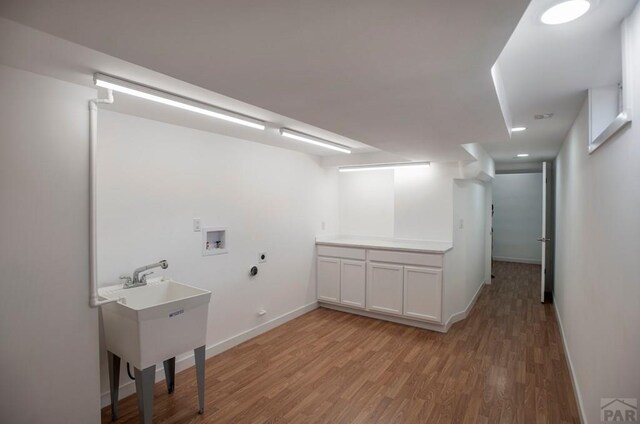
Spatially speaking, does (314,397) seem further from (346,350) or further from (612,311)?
(612,311)

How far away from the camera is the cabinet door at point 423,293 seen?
12.8 ft

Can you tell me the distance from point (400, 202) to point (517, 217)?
5.84 m

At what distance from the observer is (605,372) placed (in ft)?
5.76

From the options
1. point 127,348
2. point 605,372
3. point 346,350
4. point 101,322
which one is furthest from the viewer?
point 346,350

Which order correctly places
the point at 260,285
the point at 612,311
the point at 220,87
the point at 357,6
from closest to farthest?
the point at 357,6
the point at 220,87
the point at 612,311
the point at 260,285

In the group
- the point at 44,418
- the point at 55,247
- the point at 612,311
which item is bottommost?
the point at 44,418

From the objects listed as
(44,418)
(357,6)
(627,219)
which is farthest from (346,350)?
(357,6)

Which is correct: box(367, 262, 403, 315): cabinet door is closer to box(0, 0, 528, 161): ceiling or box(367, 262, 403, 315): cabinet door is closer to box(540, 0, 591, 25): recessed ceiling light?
box(0, 0, 528, 161): ceiling

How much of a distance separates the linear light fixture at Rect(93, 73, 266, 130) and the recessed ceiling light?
204 centimetres

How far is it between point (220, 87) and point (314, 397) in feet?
8.02

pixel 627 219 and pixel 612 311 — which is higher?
pixel 627 219

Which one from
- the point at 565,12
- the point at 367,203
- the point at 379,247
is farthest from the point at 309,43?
the point at 367,203

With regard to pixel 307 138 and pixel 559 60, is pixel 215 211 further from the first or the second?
pixel 559 60

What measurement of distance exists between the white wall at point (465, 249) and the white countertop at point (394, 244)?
0.67 feet
